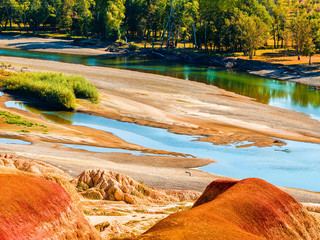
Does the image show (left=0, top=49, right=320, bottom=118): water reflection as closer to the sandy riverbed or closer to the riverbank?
the sandy riverbed

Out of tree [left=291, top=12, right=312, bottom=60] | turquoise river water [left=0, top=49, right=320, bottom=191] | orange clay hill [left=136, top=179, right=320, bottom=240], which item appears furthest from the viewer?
tree [left=291, top=12, right=312, bottom=60]

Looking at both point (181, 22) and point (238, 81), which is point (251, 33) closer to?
point (181, 22)

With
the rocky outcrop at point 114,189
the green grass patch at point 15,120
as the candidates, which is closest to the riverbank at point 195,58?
the green grass patch at point 15,120

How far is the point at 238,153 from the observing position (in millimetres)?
31297

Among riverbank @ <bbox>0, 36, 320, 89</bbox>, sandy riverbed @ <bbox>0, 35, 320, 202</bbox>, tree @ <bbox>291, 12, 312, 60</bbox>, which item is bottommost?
sandy riverbed @ <bbox>0, 35, 320, 202</bbox>

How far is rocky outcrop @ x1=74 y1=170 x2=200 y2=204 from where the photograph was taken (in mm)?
17906

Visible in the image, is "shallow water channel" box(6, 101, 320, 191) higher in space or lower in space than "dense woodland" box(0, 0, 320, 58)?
lower

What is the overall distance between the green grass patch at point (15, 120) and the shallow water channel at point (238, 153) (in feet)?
11.6

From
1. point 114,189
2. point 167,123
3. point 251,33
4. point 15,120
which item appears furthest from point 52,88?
point 251,33

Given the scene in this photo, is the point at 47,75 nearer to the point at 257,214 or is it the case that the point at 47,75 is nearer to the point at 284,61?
the point at 257,214

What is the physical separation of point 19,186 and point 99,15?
111949 millimetres

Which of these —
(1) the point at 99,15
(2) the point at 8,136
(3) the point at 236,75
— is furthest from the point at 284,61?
(2) the point at 8,136

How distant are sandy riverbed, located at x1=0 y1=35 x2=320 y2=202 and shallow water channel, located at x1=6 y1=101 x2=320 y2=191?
1409 mm

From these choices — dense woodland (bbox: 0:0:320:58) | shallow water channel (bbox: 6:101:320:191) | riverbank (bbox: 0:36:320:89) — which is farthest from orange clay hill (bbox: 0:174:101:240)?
dense woodland (bbox: 0:0:320:58)
